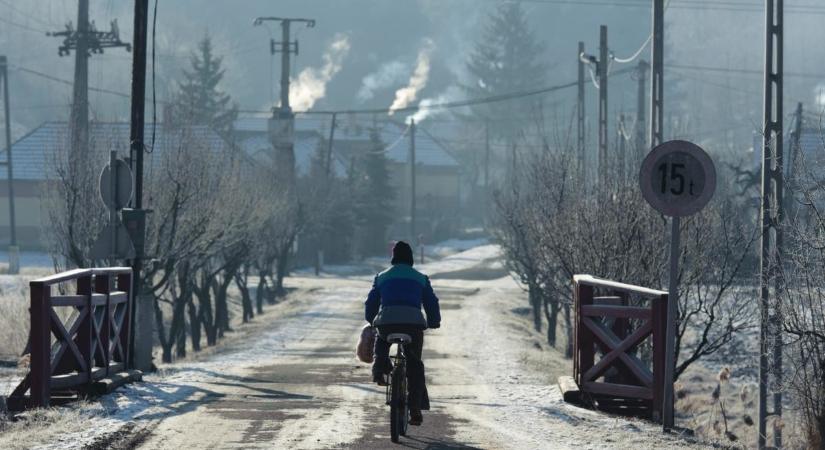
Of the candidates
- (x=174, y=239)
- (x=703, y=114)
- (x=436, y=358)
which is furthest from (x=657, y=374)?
(x=703, y=114)

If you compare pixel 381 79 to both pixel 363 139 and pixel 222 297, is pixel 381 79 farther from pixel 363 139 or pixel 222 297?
pixel 222 297

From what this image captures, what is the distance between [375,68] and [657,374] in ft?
446

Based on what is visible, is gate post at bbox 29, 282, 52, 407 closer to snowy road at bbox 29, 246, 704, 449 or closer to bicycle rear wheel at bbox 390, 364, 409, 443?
snowy road at bbox 29, 246, 704, 449

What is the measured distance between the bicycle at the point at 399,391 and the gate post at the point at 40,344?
4.03 m

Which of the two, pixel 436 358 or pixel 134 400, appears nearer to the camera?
pixel 134 400

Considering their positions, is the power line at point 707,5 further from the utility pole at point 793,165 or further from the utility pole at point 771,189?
the utility pole at point 771,189

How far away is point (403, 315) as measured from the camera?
41.1ft

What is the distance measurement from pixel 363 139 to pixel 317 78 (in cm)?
2903

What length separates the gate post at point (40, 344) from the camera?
46.9ft

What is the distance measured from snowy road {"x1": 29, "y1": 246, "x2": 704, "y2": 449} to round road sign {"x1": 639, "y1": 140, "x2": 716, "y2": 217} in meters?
2.19

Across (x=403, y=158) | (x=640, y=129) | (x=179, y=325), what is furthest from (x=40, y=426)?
(x=403, y=158)

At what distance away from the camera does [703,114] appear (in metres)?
158

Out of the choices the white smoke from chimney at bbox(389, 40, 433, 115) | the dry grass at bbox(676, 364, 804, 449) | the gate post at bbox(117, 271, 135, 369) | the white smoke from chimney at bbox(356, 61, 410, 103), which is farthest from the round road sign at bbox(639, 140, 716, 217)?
the white smoke from chimney at bbox(356, 61, 410, 103)

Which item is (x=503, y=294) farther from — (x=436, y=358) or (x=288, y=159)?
(x=436, y=358)
